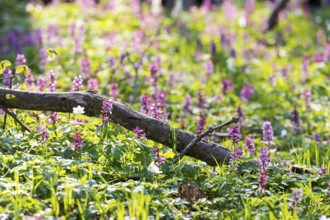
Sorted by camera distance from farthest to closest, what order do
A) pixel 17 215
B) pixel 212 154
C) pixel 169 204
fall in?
pixel 212 154
pixel 169 204
pixel 17 215

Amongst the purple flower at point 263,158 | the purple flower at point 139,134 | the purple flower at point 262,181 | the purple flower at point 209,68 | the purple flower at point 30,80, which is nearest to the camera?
the purple flower at point 262,181

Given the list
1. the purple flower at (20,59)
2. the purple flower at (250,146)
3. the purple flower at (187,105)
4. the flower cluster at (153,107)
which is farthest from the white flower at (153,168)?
the purple flower at (187,105)

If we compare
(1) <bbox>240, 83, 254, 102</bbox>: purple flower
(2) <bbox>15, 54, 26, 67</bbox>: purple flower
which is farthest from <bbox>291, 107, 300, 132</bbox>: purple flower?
(2) <bbox>15, 54, 26, 67</bbox>: purple flower

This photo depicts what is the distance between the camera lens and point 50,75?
6.51 metres

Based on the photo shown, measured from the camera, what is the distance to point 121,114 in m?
6.25

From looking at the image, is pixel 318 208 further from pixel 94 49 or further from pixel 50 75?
pixel 94 49

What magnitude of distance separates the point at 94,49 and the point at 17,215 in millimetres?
8948

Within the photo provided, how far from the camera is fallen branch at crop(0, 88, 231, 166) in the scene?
20.0 feet

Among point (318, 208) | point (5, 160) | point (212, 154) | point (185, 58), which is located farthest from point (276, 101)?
point (5, 160)

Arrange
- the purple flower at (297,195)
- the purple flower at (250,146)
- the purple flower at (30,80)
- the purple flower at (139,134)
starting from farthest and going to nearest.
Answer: the purple flower at (30,80) < the purple flower at (250,146) < the purple flower at (139,134) < the purple flower at (297,195)

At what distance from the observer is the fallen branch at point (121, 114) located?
6109mm

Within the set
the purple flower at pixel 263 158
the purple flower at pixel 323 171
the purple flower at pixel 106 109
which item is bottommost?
the purple flower at pixel 323 171

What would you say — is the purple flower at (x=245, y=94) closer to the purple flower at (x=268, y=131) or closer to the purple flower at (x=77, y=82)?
the purple flower at (x=268, y=131)

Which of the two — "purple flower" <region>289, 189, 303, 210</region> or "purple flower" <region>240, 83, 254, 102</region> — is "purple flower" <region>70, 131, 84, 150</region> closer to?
"purple flower" <region>289, 189, 303, 210</region>
